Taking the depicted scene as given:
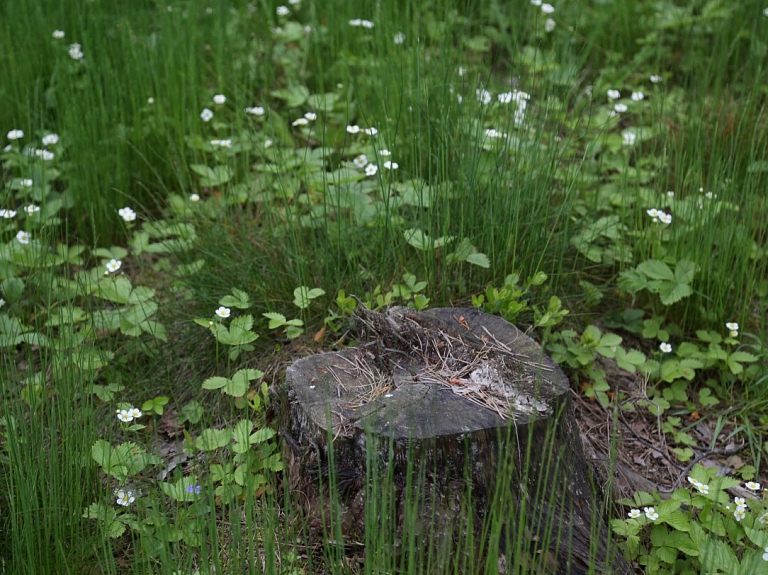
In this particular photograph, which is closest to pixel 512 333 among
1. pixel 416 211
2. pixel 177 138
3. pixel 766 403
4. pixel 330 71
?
pixel 416 211

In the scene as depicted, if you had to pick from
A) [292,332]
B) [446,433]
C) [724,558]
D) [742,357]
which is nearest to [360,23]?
[292,332]

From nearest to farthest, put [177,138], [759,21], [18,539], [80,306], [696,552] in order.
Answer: [18,539], [696,552], [80,306], [177,138], [759,21]

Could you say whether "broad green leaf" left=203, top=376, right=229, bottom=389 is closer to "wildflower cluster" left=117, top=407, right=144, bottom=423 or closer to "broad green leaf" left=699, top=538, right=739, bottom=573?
"wildflower cluster" left=117, top=407, right=144, bottom=423

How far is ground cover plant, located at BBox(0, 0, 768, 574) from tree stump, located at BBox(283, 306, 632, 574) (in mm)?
110

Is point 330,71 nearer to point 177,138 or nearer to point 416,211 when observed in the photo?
point 177,138

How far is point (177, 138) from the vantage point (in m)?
3.49

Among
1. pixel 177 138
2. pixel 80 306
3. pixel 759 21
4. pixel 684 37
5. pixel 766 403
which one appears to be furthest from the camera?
pixel 684 37

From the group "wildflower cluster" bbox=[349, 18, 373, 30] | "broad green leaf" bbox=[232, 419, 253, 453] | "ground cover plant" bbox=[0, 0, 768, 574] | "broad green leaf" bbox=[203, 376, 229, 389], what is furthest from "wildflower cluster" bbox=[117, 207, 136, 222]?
"wildflower cluster" bbox=[349, 18, 373, 30]

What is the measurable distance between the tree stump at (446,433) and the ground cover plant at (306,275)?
0.11 metres

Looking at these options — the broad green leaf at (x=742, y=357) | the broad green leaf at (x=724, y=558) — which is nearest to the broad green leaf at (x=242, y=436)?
the broad green leaf at (x=724, y=558)

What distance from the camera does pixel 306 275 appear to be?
8.75ft

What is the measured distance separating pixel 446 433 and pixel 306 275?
1.02 m

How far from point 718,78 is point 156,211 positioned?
2.72m

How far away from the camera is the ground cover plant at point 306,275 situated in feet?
6.55
